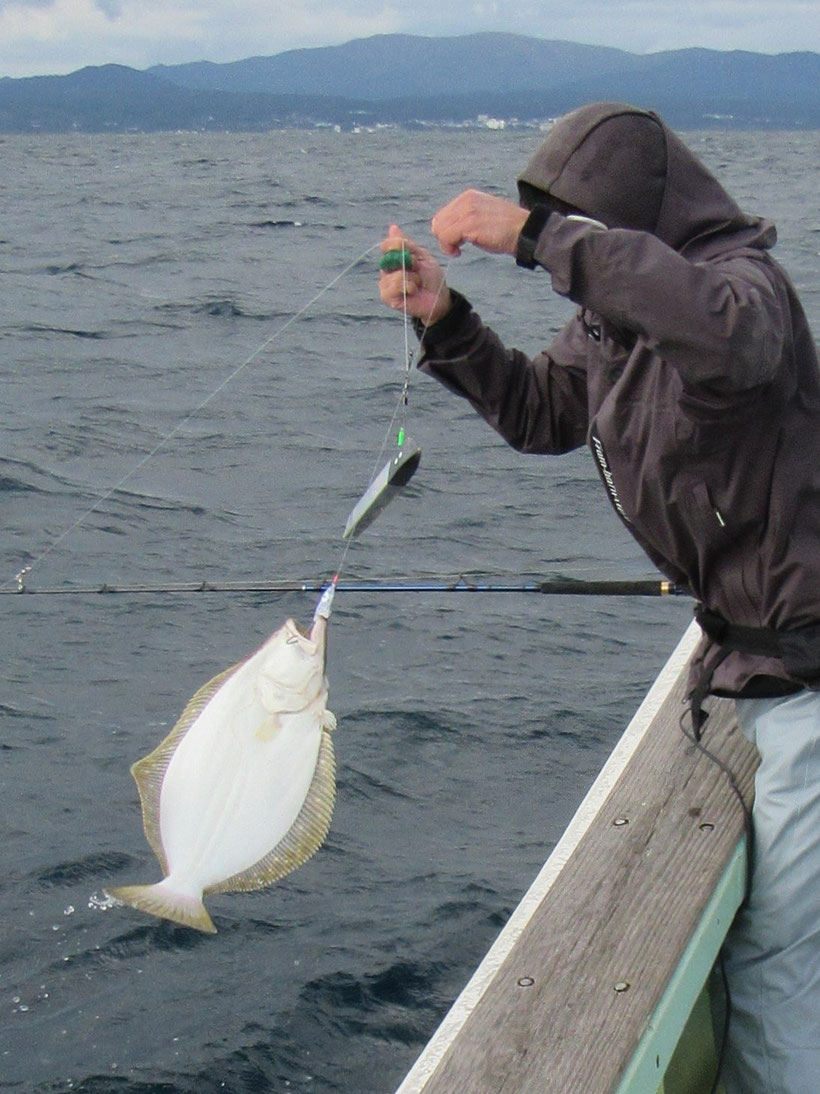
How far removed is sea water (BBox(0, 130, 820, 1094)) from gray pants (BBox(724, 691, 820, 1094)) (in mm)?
1387

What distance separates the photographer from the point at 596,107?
239 cm

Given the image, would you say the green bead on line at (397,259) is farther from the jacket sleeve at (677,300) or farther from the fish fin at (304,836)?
the fish fin at (304,836)

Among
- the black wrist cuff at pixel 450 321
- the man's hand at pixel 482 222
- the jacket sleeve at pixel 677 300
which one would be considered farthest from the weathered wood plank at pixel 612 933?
the man's hand at pixel 482 222

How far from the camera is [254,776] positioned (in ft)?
7.04

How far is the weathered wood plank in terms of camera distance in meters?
1.95

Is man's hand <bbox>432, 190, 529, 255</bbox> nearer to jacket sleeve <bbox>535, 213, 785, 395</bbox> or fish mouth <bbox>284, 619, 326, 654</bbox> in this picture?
jacket sleeve <bbox>535, 213, 785, 395</bbox>

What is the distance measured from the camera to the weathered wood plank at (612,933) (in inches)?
76.7

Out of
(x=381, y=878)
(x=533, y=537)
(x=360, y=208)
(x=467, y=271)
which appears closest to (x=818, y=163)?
(x=360, y=208)

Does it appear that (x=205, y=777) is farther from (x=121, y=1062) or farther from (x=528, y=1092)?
(x=121, y=1062)

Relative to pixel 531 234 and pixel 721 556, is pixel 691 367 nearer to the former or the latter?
pixel 531 234

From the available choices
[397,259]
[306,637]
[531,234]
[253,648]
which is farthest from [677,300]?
A: [253,648]

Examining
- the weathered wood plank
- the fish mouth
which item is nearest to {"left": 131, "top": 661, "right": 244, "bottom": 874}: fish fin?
the fish mouth

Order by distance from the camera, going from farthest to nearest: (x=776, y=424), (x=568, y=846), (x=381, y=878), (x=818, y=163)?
(x=818, y=163), (x=381, y=878), (x=568, y=846), (x=776, y=424)

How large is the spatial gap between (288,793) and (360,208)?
25.7 metres
